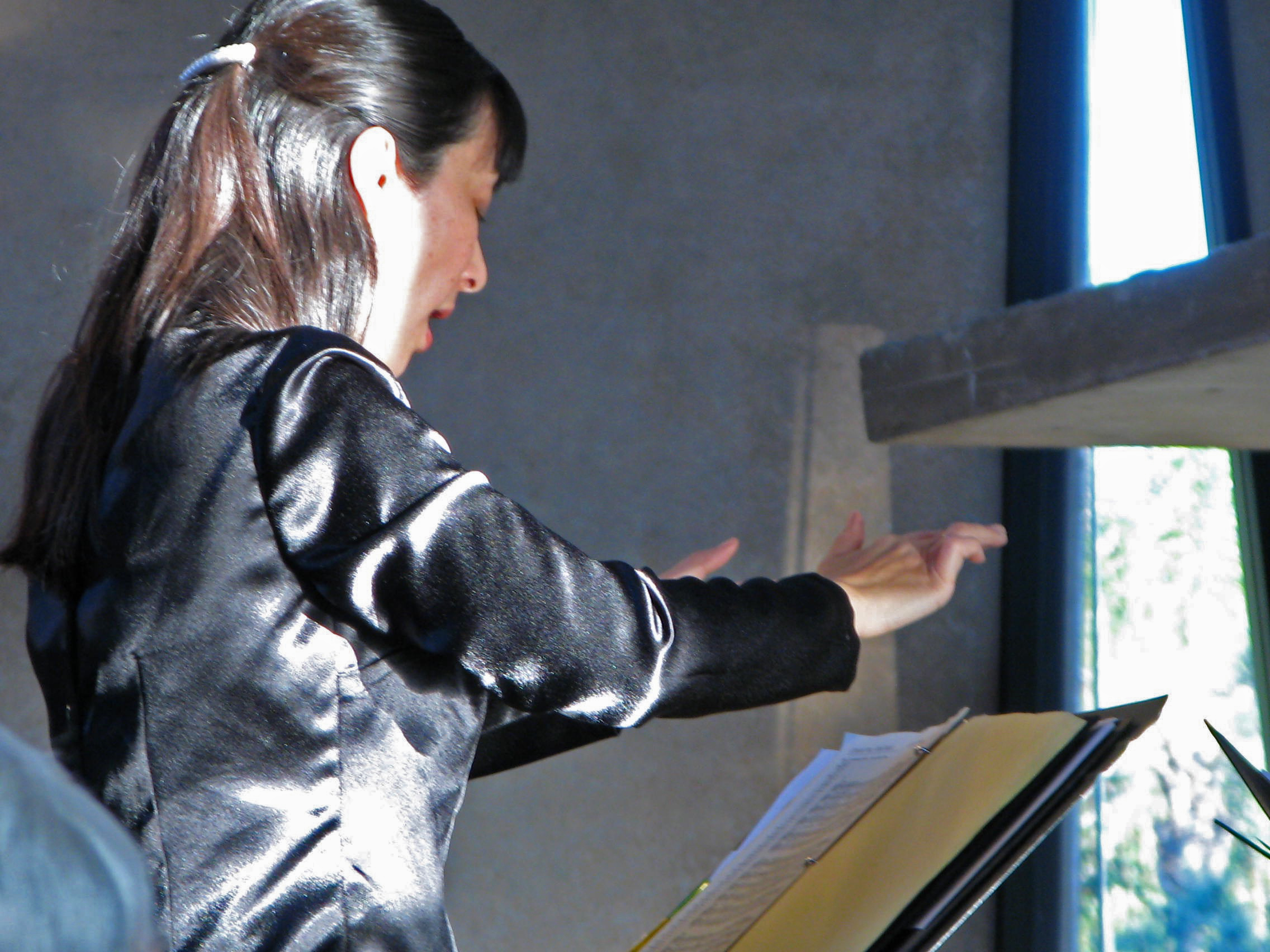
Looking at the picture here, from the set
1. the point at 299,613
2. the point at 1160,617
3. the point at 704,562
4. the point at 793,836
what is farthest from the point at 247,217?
the point at 1160,617

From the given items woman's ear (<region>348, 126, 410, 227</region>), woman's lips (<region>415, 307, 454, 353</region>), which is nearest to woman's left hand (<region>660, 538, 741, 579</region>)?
woman's lips (<region>415, 307, 454, 353</region>)

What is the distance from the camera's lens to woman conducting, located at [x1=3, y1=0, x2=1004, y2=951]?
74 centimetres

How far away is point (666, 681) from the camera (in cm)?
78

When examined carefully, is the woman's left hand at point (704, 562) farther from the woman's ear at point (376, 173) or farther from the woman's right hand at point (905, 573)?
the woman's ear at point (376, 173)

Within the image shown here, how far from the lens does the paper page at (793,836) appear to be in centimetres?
88

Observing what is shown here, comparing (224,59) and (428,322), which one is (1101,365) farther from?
(224,59)

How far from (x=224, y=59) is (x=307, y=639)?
439 mm

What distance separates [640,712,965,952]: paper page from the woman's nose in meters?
0.45

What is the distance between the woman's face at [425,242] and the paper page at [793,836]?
0.43m

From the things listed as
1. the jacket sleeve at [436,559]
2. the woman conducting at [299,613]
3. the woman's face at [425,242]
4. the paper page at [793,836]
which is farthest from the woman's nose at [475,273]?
the paper page at [793,836]

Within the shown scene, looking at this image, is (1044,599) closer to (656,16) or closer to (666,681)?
(656,16)

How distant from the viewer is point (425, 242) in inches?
38.4

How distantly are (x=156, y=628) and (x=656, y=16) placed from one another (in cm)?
234

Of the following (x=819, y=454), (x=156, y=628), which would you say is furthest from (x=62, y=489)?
(x=819, y=454)
